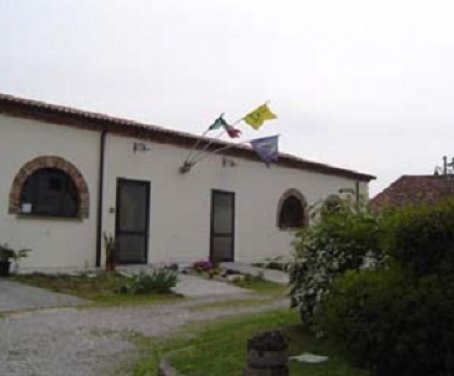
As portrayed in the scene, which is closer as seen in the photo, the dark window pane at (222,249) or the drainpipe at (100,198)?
the drainpipe at (100,198)

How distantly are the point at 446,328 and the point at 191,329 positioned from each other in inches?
206

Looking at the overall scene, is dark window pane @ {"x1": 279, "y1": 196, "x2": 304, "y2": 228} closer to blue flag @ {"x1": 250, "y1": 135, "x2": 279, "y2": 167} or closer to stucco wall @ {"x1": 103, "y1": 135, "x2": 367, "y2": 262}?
Result: stucco wall @ {"x1": 103, "y1": 135, "x2": 367, "y2": 262}

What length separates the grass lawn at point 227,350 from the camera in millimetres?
6797

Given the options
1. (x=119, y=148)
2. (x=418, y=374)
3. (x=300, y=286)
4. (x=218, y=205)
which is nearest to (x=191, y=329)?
(x=300, y=286)

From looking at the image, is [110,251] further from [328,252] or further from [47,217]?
[328,252]

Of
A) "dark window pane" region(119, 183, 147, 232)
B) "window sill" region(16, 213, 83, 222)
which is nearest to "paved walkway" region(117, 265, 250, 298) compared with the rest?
"dark window pane" region(119, 183, 147, 232)

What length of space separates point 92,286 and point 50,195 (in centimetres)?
317

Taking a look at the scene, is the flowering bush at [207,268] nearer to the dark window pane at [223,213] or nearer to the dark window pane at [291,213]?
the dark window pane at [223,213]

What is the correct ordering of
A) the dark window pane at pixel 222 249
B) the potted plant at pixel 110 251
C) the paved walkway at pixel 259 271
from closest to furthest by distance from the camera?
the potted plant at pixel 110 251, the paved walkway at pixel 259 271, the dark window pane at pixel 222 249

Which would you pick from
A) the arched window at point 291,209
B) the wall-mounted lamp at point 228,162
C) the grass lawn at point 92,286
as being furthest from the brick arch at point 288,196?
the grass lawn at point 92,286

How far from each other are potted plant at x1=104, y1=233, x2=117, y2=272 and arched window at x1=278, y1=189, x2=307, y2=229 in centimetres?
798

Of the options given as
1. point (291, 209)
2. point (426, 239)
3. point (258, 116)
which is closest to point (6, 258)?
point (258, 116)

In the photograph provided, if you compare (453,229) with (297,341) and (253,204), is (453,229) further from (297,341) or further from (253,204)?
(253,204)

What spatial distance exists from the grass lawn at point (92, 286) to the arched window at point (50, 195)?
64.4 inches
